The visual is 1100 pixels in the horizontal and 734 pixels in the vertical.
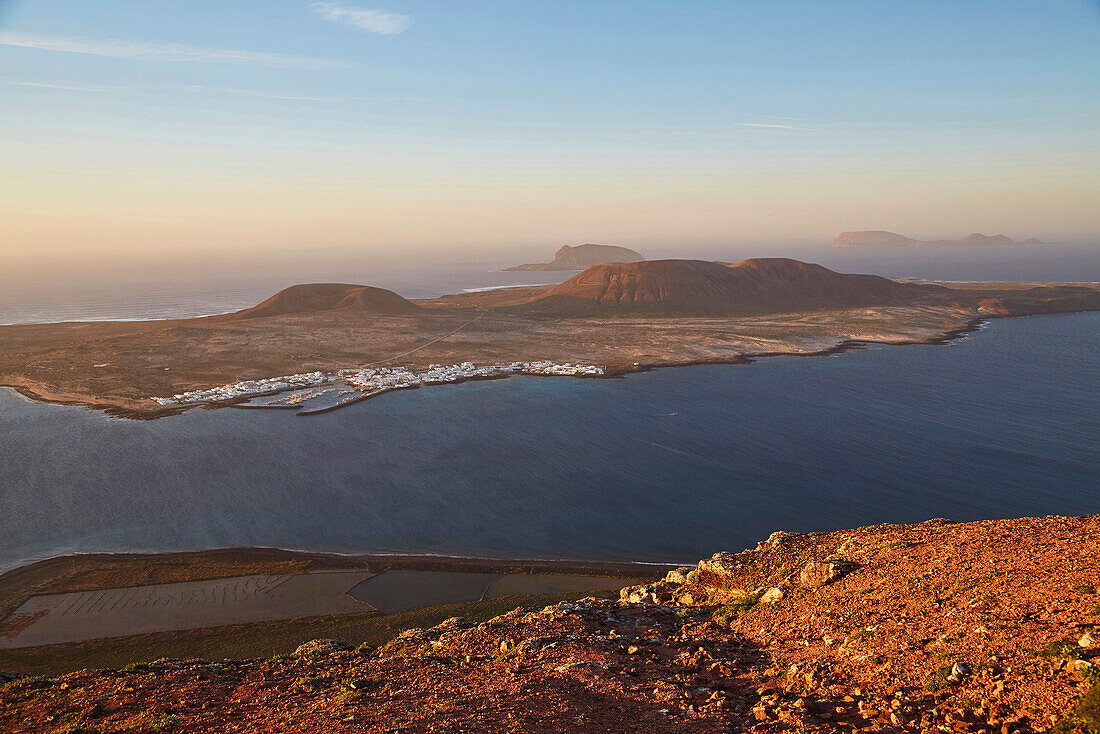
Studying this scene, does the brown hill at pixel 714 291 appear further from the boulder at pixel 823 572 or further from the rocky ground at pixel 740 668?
the rocky ground at pixel 740 668

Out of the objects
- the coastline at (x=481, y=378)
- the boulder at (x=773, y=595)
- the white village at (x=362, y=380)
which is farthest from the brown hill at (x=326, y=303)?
the boulder at (x=773, y=595)

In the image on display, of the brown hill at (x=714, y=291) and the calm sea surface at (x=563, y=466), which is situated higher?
the brown hill at (x=714, y=291)

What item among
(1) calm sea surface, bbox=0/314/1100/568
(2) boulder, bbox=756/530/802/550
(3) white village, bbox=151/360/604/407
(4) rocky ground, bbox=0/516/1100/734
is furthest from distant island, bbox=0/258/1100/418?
(4) rocky ground, bbox=0/516/1100/734

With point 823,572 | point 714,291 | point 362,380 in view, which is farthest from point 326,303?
point 823,572

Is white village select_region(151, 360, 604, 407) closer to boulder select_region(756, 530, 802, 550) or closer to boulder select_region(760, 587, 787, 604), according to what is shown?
boulder select_region(756, 530, 802, 550)

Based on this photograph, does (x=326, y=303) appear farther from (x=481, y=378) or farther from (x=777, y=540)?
(x=777, y=540)
